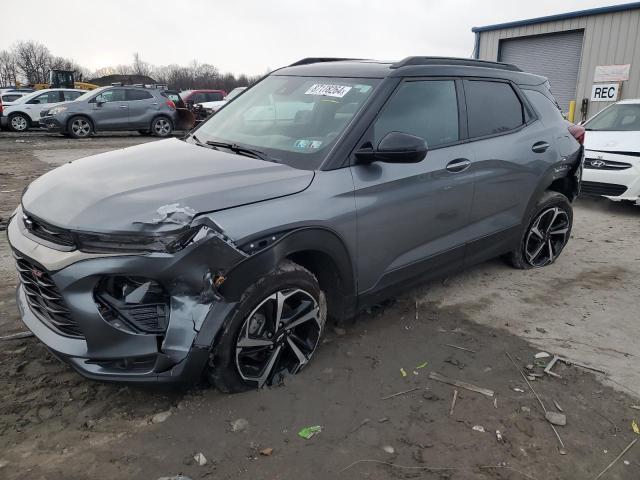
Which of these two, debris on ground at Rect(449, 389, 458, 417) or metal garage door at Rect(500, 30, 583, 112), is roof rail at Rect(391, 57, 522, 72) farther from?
metal garage door at Rect(500, 30, 583, 112)

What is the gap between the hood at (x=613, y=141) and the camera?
23.3 ft

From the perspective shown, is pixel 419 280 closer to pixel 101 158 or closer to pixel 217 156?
pixel 217 156

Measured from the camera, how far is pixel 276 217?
263 cm

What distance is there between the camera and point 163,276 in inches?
90.5

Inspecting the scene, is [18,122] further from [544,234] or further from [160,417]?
[160,417]

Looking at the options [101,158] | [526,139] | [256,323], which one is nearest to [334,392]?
[256,323]

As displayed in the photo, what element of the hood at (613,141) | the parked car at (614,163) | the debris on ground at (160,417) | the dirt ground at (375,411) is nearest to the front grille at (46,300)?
the dirt ground at (375,411)

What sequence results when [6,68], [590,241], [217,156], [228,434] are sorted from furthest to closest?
[6,68], [590,241], [217,156], [228,434]

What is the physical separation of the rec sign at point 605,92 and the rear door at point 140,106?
13230 mm

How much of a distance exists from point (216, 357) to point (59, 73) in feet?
128

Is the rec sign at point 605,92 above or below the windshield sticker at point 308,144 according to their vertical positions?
above

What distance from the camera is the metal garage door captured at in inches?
600

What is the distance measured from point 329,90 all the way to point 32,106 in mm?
18329

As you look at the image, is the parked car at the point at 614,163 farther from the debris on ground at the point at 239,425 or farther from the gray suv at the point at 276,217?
the debris on ground at the point at 239,425
